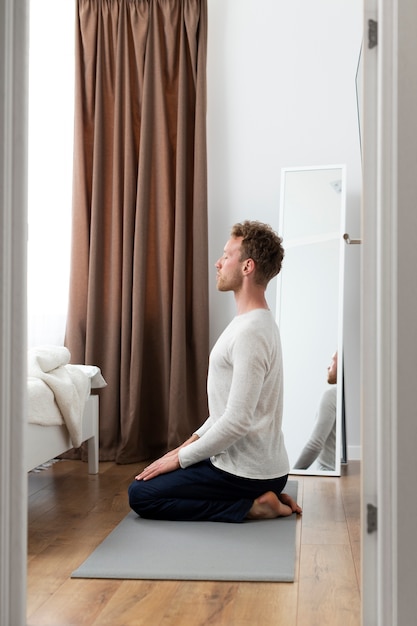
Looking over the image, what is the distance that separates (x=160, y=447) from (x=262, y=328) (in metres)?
1.75

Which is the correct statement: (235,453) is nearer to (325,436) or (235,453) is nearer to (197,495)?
(197,495)

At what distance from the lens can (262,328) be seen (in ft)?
9.51

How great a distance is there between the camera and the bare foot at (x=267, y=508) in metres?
2.86

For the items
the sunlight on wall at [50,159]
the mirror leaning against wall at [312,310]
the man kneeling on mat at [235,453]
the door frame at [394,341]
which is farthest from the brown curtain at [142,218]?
the door frame at [394,341]

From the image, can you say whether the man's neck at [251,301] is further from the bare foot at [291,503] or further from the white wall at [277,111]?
the white wall at [277,111]

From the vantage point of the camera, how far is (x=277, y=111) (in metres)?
4.54

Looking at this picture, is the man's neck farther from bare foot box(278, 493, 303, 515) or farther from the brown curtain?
the brown curtain

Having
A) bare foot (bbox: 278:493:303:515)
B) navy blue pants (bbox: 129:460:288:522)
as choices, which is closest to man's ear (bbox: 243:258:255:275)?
navy blue pants (bbox: 129:460:288:522)

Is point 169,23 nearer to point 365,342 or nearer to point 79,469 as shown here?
point 79,469

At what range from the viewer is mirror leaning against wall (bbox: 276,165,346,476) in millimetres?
4086

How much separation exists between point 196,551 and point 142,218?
2.35 metres

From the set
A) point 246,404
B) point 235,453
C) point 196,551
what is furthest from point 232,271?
point 196,551

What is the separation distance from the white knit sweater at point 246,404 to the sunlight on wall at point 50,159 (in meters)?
1.81

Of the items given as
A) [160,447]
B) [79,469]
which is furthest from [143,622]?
[160,447]
